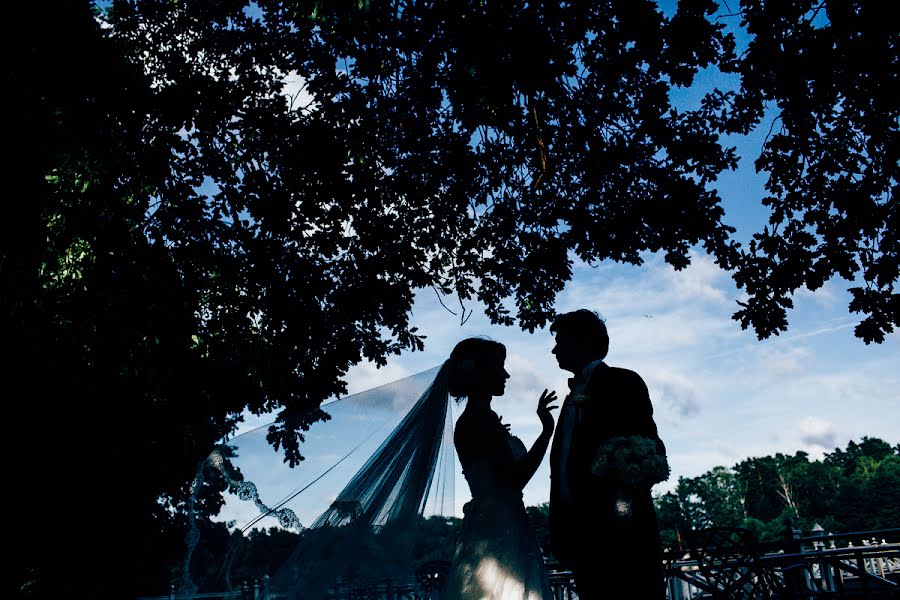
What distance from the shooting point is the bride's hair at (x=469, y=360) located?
3.68 metres

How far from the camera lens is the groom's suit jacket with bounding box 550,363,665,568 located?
286 centimetres

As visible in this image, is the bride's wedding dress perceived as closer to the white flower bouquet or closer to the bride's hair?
the bride's hair

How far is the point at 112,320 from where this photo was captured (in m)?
8.18

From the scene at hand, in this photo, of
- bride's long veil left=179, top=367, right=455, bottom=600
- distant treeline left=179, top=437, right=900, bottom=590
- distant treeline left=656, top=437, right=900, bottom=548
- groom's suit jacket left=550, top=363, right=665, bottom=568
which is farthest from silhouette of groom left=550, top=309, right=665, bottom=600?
distant treeline left=656, top=437, right=900, bottom=548

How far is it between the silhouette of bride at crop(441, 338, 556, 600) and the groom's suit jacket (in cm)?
17

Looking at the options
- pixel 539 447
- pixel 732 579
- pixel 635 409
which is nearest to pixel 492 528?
pixel 539 447

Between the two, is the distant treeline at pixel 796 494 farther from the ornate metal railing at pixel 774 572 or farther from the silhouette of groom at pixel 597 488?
the silhouette of groom at pixel 597 488

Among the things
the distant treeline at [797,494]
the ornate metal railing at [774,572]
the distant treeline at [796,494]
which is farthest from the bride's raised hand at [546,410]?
the distant treeline at [797,494]

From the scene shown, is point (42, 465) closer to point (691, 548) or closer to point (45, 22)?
point (45, 22)

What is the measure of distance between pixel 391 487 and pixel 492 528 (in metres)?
0.76

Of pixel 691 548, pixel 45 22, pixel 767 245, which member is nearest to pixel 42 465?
pixel 45 22

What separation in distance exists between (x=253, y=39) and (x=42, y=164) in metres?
3.32

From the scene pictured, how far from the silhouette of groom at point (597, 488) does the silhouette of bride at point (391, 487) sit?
0.70 feet

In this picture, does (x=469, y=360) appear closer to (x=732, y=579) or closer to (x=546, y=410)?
(x=546, y=410)
